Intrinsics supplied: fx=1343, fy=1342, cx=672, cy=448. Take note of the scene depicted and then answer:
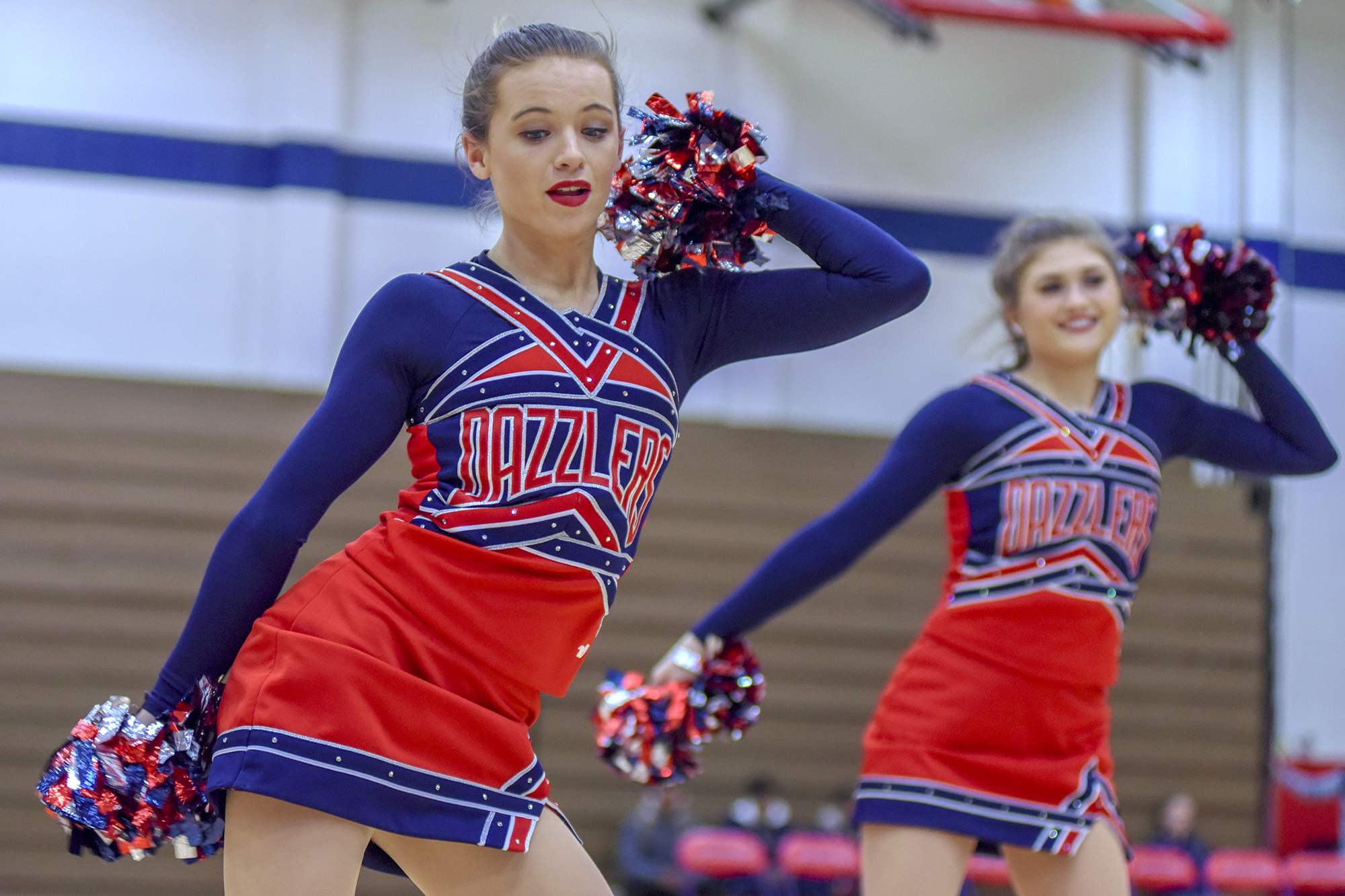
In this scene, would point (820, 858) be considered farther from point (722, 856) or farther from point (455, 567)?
point (455, 567)

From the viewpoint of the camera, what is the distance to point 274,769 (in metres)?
1.58

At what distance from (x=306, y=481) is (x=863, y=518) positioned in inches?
48.6

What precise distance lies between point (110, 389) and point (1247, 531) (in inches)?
266

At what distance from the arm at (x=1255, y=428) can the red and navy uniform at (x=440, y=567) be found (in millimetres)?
1384

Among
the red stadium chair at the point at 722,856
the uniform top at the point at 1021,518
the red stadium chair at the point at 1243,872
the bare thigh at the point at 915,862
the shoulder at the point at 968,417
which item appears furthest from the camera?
the red stadium chair at the point at 1243,872

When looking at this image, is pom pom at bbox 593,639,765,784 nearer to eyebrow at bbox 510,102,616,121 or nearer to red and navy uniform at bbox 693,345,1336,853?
red and navy uniform at bbox 693,345,1336,853

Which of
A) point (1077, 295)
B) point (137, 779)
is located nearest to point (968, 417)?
point (1077, 295)

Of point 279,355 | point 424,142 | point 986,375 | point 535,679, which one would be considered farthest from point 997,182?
point 535,679

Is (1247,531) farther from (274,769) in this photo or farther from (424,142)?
(274,769)

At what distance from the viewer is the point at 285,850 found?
1584 mm

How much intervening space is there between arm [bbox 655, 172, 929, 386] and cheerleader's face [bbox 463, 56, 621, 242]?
18 cm

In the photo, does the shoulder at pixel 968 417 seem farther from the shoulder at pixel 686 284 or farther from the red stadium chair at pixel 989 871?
the red stadium chair at pixel 989 871

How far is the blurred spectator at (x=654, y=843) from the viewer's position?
272 inches

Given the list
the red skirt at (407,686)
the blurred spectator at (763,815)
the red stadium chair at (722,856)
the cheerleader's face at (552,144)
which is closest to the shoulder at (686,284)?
the cheerleader's face at (552,144)
